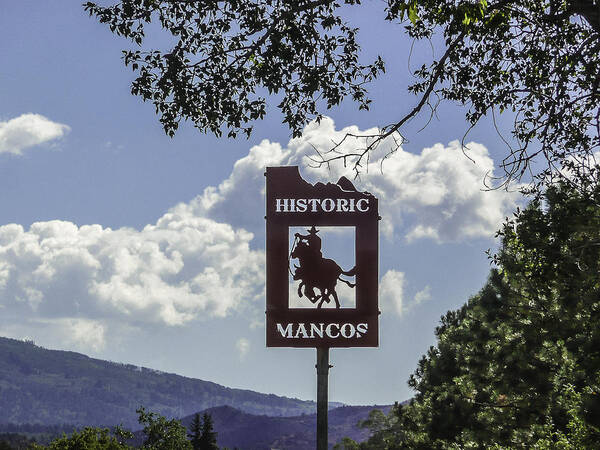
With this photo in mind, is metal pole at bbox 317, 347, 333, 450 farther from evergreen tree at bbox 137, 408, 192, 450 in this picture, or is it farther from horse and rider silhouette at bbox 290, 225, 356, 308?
evergreen tree at bbox 137, 408, 192, 450

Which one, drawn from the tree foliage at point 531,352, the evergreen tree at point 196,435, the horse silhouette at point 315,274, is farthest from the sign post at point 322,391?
the evergreen tree at point 196,435

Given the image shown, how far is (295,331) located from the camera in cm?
1722

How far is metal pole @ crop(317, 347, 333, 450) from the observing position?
17.0 metres

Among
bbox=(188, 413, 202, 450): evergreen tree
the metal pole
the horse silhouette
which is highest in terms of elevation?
the horse silhouette

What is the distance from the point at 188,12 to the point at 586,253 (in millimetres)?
7441

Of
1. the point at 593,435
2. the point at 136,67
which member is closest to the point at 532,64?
the point at 136,67

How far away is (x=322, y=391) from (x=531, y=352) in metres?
6.15

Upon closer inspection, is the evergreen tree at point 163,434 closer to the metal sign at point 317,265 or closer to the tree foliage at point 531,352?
the tree foliage at point 531,352

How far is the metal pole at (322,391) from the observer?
17.0m

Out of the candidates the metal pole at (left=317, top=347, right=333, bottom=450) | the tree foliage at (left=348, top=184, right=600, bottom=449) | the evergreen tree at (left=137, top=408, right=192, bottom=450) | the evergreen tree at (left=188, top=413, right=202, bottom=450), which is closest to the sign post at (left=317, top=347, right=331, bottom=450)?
the metal pole at (left=317, top=347, right=333, bottom=450)

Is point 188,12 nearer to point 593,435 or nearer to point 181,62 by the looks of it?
point 181,62

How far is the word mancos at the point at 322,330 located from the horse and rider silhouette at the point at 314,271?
0.46 meters

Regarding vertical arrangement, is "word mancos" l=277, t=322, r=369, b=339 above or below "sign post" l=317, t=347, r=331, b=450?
above

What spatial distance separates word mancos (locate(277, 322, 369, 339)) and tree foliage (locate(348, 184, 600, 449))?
3.20 metres
